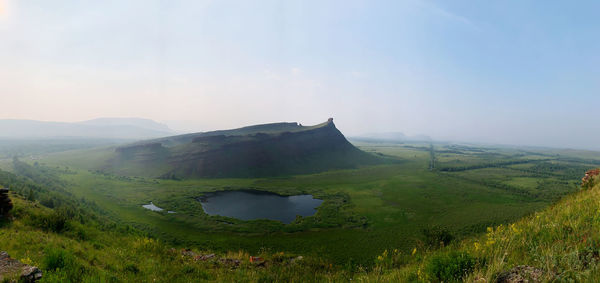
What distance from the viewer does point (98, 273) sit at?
8.31 meters

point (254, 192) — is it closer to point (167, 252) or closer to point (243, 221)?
point (243, 221)

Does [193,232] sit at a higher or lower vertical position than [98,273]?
lower

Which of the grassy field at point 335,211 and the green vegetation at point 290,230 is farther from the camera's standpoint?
the grassy field at point 335,211

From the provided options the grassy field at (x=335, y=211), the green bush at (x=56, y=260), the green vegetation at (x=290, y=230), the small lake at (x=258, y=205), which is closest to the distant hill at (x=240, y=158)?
the green vegetation at (x=290, y=230)

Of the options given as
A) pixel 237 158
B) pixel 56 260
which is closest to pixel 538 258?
pixel 56 260

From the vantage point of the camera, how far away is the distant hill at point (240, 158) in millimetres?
113125

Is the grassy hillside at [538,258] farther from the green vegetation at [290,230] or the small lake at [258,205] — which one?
the small lake at [258,205]

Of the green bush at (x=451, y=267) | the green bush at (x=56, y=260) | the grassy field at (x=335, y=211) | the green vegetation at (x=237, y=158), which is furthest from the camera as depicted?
the green vegetation at (x=237, y=158)

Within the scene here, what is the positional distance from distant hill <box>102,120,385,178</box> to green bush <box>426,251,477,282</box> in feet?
371

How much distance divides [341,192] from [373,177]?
123 feet

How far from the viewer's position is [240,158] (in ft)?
411

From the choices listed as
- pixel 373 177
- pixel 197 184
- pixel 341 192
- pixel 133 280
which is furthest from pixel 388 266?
pixel 373 177

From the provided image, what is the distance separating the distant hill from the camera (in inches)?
4454

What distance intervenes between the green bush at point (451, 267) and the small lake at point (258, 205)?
5058cm
